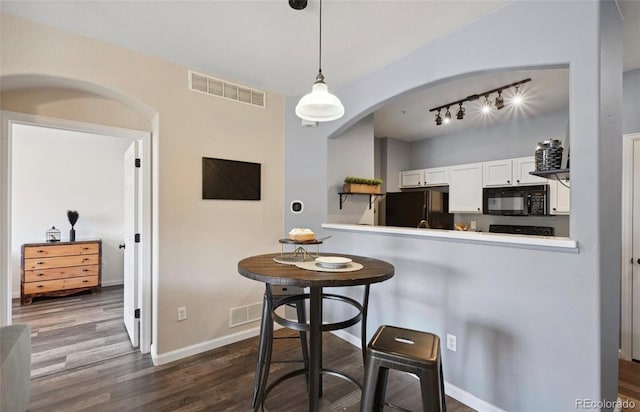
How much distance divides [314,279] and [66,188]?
5440mm

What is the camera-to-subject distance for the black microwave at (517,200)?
3.55 meters

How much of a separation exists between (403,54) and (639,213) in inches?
97.2

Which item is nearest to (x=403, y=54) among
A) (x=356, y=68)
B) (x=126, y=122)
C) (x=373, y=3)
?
(x=356, y=68)

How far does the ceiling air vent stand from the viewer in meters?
2.74

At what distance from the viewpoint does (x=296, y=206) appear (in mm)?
3332

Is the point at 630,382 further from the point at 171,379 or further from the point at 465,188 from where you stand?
the point at 171,379

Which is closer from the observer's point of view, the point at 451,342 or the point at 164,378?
the point at 451,342

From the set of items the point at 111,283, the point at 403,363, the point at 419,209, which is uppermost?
the point at 419,209

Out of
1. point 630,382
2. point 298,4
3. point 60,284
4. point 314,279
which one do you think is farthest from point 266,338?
point 60,284

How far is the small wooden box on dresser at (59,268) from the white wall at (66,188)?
42cm

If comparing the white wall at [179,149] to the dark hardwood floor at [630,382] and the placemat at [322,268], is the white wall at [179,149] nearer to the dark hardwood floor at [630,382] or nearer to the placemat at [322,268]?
the placemat at [322,268]

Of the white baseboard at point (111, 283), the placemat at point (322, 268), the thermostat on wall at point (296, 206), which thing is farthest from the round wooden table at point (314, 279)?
the white baseboard at point (111, 283)

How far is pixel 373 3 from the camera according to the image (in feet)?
6.01

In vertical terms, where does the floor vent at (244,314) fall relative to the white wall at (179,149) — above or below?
below
